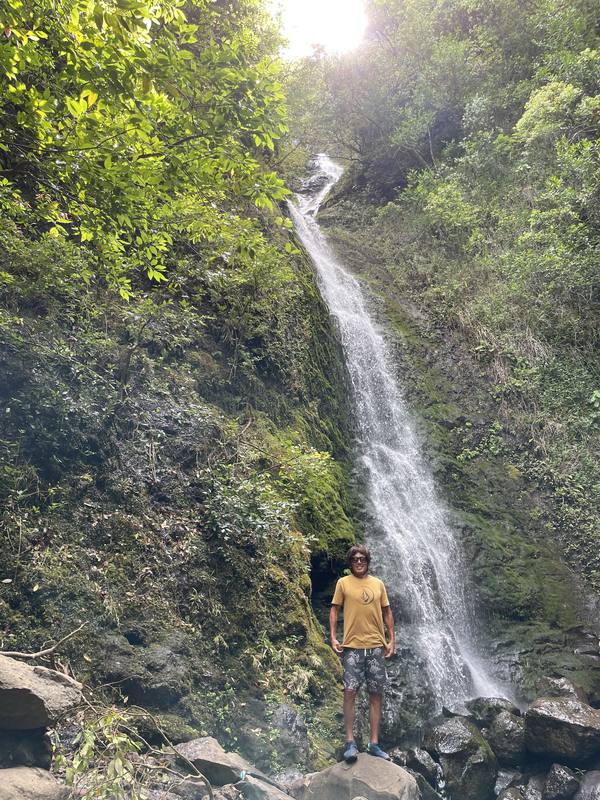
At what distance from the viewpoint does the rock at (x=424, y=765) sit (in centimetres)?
575

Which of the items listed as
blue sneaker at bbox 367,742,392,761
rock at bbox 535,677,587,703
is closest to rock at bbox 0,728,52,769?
blue sneaker at bbox 367,742,392,761

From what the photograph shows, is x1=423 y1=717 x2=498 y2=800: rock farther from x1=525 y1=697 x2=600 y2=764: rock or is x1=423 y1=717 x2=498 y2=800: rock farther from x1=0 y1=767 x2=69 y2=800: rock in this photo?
x1=0 y1=767 x2=69 y2=800: rock

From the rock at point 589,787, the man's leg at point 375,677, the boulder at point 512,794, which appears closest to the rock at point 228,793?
the man's leg at point 375,677

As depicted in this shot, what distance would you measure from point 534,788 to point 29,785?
543cm

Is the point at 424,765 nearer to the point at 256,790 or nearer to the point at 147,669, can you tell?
the point at 256,790

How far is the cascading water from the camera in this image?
768 centimetres

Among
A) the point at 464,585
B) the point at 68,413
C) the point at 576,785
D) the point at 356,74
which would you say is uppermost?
the point at 356,74

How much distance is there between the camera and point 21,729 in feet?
10.4

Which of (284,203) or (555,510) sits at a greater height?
(284,203)

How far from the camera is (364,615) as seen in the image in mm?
4641

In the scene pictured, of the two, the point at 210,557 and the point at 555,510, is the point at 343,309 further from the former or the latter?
the point at 210,557

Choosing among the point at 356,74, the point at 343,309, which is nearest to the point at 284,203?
the point at 343,309

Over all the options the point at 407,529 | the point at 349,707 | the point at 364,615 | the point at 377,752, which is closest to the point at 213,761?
the point at 349,707

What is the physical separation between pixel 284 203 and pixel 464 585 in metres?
12.8
